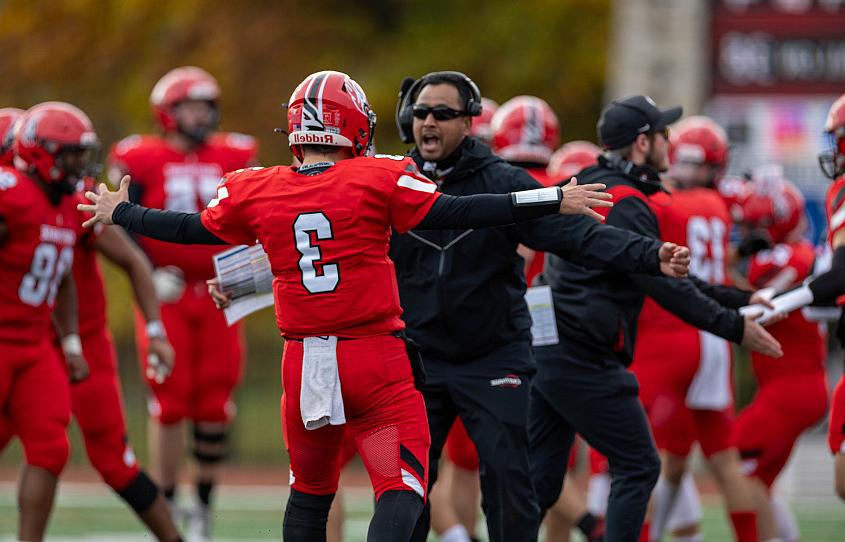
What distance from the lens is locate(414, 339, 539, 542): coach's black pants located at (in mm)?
6590

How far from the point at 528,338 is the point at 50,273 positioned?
2.21 metres

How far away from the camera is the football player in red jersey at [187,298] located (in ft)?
32.1

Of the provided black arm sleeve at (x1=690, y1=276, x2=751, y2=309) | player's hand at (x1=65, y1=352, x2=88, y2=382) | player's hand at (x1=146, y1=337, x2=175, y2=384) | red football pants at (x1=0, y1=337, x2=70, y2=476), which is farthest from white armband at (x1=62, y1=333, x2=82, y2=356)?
black arm sleeve at (x1=690, y1=276, x2=751, y2=309)

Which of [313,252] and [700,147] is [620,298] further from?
[700,147]

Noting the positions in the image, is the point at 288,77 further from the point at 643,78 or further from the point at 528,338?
the point at 528,338

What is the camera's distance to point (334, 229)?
5.86m

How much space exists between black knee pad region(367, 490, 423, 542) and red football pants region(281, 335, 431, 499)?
3cm

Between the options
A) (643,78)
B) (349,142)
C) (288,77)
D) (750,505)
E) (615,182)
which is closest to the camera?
(349,142)

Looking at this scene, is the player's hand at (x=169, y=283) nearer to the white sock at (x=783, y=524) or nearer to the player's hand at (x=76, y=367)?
the player's hand at (x=76, y=367)

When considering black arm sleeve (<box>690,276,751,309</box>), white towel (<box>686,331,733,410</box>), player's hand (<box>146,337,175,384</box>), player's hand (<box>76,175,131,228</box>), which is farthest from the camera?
white towel (<box>686,331,733,410</box>)

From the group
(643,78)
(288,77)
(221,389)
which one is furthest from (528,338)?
(288,77)

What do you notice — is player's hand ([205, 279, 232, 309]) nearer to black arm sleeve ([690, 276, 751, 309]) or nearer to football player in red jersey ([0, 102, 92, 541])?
football player in red jersey ([0, 102, 92, 541])

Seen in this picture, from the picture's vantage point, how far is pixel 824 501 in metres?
13.6

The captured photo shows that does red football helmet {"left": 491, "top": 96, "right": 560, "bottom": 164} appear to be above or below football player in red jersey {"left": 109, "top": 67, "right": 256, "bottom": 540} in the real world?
above
